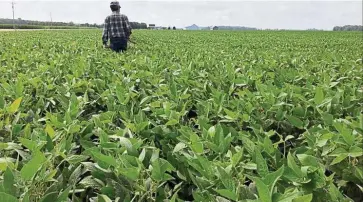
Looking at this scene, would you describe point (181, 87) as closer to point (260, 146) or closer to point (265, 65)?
point (260, 146)

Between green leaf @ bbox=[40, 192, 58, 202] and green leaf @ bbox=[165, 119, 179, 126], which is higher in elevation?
green leaf @ bbox=[165, 119, 179, 126]

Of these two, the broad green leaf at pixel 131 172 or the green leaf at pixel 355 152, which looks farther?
the green leaf at pixel 355 152

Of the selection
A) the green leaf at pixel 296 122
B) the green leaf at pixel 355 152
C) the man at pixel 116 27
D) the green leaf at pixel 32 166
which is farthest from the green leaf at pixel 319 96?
the man at pixel 116 27

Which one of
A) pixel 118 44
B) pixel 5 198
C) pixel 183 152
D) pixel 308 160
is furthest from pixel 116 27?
pixel 5 198

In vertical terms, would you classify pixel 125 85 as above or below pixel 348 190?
above

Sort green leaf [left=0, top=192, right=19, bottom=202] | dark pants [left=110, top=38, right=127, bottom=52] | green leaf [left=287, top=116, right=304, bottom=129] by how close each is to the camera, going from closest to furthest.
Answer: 1. green leaf [left=0, top=192, right=19, bottom=202]
2. green leaf [left=287, top=116, right=304, bottom=129]
3. dark pants [left=110, top=38, right=127, bottom=52]

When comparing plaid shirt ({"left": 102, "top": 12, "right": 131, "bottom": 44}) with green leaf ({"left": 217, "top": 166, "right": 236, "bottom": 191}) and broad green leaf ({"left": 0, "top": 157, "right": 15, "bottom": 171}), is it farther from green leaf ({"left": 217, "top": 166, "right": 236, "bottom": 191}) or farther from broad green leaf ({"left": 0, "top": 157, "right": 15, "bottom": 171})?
green leaf ({"left": 217, "top": 166, "right": 236, "bottom": 191})

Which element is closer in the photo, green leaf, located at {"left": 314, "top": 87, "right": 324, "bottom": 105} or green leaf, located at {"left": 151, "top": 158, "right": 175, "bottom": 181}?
green leaf, located at {"left": 151, "top": 158, "right": 175, "bottom": 181}

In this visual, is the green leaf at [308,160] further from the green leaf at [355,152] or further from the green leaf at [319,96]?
the green leaf at [319,96]

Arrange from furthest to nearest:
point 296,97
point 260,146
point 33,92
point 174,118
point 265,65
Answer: point 265,65, point 33,92, point 296,97, point 174,118, point 260,146

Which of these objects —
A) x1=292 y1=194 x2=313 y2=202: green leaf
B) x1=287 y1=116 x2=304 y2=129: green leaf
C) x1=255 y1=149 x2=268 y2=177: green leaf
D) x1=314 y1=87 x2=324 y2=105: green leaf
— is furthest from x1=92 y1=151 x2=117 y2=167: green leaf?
x1=314 y1=87 x2=324 y2=105: green leaf

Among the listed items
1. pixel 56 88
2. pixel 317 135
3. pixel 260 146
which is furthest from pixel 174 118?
pixel 56 88

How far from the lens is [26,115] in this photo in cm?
204

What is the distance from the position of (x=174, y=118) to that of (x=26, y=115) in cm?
85
